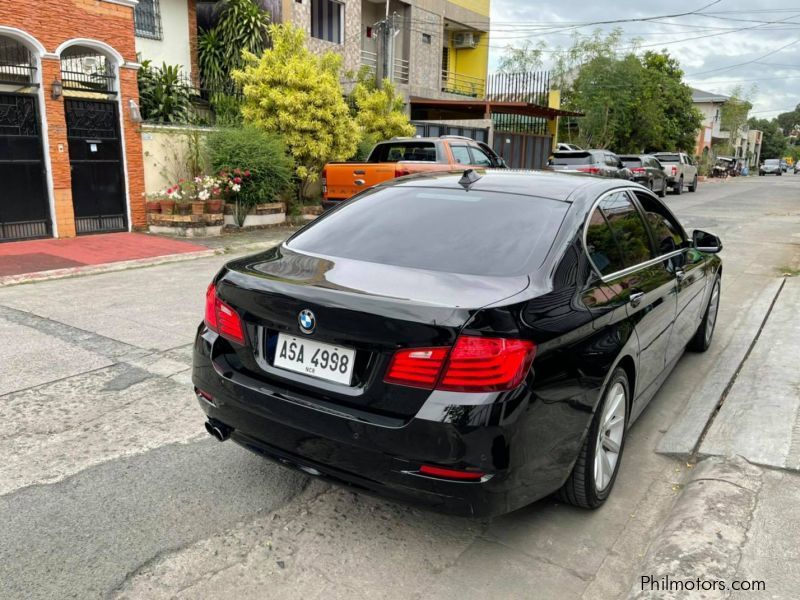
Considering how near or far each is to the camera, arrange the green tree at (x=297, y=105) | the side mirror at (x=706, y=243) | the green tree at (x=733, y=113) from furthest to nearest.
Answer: the green tree at (x=733, y=113) < the green tree at (x=297, y=105) < the side mirror at (x=706, y=243)

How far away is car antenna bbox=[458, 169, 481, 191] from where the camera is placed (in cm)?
376

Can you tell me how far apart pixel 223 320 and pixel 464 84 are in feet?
97.9

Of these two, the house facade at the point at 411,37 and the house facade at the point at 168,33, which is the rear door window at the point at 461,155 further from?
the house facade at the point at 411,37

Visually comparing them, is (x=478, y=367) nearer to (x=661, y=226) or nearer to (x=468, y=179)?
(x=468, y=179)

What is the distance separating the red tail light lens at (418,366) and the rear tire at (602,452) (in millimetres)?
936

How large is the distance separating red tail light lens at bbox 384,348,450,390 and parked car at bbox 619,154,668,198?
21.3 metres

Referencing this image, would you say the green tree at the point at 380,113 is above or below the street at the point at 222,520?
above

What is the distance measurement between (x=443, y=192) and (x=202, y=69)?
54.3ft

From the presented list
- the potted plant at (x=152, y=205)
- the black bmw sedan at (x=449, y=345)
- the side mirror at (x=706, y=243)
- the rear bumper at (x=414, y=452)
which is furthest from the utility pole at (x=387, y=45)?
the rear bumper at (x=414, y=452)

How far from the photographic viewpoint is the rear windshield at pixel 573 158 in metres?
20.9

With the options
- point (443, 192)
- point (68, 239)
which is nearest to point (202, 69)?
point (68, 239)

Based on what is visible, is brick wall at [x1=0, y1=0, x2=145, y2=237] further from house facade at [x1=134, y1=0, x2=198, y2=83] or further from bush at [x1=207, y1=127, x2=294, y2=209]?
house facade at [x1=134, y1=0, x2=198, y2=83]

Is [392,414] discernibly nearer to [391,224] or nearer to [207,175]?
[391,224]

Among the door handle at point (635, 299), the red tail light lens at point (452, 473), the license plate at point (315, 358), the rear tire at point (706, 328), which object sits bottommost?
the rear tire at point (706, 328)
